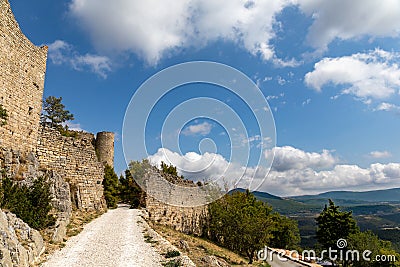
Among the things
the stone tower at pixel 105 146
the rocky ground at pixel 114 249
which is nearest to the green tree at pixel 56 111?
the stone tower at pixel 105 146

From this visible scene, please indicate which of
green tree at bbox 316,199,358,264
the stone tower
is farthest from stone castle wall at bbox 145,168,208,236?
green tree at bbox 316,199,358,264

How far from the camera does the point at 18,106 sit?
15586mm

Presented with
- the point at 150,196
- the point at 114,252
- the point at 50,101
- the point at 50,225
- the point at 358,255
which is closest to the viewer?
the point at 114,252

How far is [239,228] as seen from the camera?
24.1m

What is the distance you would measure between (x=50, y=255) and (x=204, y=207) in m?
20.9

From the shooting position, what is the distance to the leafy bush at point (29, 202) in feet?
36.6

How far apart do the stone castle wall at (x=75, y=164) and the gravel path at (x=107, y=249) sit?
3.60m

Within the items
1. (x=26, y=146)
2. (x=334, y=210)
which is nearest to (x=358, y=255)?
(x=334, y=210)

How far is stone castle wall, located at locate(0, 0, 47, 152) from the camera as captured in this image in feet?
48.2

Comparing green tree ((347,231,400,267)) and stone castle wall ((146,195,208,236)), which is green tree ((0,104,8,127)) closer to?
stone castle wall ((146,195,208,236))

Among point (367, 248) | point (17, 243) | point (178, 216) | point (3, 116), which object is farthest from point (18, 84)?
point (367, 248)

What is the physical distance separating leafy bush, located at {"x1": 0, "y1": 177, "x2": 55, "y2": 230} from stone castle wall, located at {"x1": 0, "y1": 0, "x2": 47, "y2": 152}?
10.4ft

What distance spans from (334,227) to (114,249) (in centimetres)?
4409

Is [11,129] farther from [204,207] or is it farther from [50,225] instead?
[204,207]
